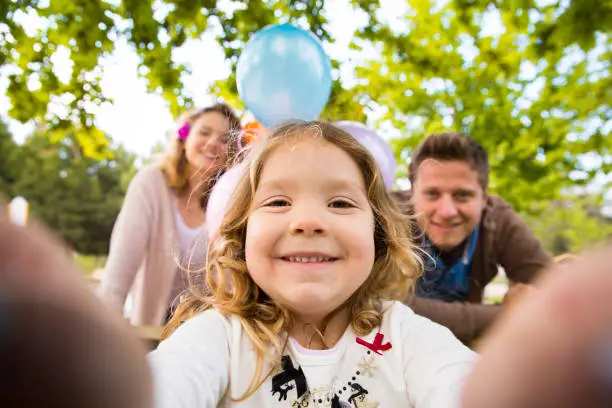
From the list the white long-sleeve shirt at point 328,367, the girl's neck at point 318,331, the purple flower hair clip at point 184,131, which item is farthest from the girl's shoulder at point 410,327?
the purple flower hair clip at point 184,131

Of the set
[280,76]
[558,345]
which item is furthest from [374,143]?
[558,345]

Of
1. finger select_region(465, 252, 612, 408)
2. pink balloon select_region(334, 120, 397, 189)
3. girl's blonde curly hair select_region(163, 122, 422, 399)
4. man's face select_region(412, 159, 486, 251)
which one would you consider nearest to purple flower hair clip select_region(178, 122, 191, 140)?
pink balloon select_region(334, 120, 397, 189)

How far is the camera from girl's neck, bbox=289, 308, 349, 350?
5.00 ft

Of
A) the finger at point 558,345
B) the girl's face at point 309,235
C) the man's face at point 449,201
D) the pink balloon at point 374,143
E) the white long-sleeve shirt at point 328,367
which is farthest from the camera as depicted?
the man's face at point 449,201

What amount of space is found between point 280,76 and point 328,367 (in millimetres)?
1584

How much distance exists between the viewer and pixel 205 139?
3.35 m

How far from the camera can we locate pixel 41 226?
1.58ft

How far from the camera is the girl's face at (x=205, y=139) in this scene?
127 inches

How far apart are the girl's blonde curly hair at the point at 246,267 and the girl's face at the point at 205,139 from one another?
1.46 meters

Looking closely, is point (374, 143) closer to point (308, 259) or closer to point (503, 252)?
point (503, 252)

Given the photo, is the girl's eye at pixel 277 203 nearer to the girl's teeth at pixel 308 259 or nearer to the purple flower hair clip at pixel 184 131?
the girl's teeth at pixel 308 259

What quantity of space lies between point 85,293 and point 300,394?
0.99 meters

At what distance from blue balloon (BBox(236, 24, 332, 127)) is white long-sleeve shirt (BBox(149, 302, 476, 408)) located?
4.45 ft

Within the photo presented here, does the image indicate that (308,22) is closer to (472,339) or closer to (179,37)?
(179,37)
